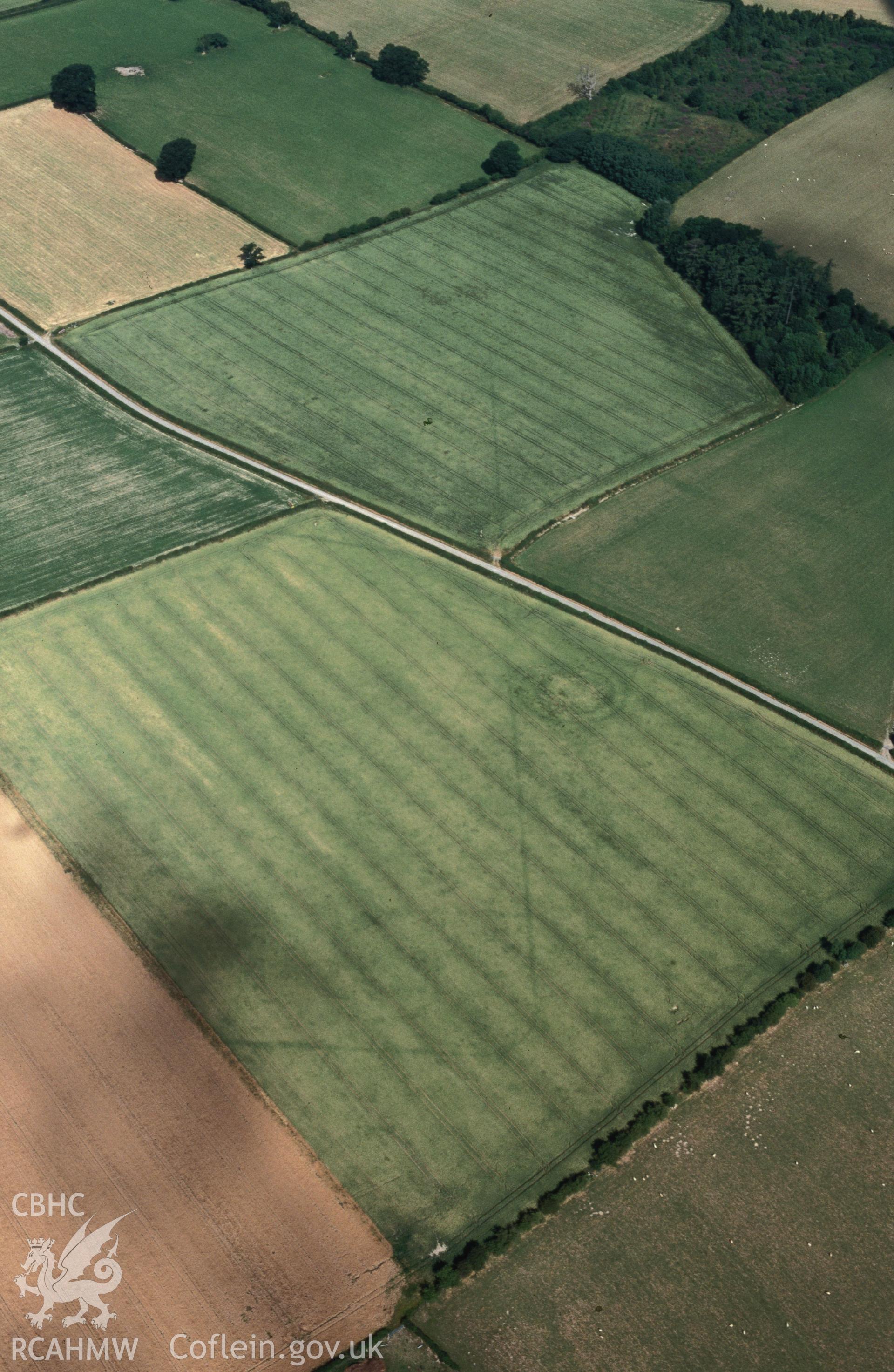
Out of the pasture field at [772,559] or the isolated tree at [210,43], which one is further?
the isolated tree at [210,43]

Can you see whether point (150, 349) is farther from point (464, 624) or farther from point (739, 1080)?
point (739, 1080)

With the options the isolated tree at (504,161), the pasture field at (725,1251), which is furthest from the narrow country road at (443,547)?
the isolated tree at (504,161)

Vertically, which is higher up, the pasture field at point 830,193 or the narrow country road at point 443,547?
the pasture field at point 830,193

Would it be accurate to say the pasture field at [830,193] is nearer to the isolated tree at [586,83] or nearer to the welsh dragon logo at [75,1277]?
the isolated tree at [586,83]

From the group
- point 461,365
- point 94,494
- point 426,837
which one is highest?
point 461,365

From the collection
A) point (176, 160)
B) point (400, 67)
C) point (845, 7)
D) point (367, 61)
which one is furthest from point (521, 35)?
point (176, 160)

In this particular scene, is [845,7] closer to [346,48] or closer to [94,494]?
[346,48]

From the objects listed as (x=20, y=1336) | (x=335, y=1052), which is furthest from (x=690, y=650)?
(x=20, y=1336)
